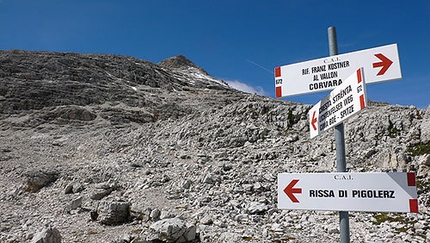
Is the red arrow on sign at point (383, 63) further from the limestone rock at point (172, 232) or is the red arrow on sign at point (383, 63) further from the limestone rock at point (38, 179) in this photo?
the limestone rock at point (38, 179)

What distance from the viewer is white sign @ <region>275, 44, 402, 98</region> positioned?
325 cm

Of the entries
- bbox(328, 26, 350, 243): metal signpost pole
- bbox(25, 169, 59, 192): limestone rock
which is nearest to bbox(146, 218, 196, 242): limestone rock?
bbox(328, 26, 350, 243): metal signpost pole

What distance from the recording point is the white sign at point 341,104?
2.92 meters

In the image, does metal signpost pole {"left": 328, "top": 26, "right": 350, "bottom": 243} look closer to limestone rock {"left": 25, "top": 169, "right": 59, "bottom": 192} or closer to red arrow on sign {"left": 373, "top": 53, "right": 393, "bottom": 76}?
red arrow on sign {"left": 373, "top": 53, "right": 393, "bottom": 76}

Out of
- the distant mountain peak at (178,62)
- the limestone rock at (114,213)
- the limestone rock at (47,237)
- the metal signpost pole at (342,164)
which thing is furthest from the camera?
the distant mountain peak at (178,62)

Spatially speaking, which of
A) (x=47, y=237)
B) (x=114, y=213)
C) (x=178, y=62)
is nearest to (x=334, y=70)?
(x=47, y=237)

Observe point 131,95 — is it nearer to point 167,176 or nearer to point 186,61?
point 167,176

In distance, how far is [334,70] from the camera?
11.8ft

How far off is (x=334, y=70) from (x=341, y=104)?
0.59m

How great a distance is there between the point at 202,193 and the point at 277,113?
859 cm

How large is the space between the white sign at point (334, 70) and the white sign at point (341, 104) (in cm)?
23

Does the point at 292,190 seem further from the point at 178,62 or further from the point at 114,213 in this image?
the point at 178,62

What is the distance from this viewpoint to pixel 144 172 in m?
16.3

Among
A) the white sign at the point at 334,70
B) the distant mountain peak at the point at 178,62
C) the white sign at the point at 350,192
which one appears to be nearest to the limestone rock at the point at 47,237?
the white sign at the point at 350,192
